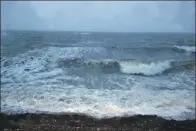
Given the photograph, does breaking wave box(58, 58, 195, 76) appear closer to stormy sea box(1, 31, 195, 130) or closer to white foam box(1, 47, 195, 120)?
stormy sea box(1, 31, 195, 130)

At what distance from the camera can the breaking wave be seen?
20438 mm

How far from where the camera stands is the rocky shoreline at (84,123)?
8.74m

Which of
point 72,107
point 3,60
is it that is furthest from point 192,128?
point 3,60

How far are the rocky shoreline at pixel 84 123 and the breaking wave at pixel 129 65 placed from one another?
10223 millimetres

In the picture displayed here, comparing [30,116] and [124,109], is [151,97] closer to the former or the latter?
[124,109]

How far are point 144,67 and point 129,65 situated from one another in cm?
123

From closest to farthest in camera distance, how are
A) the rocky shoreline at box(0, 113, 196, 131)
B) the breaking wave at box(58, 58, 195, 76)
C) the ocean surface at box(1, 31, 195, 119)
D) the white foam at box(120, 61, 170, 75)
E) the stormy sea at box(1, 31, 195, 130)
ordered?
the rocky shoreline at box(0, 113, 196, 131), the stormy sea at box(1, 31, 195, 130), the ocean surface at box(1, 31, 195, 119), the white foam at box(120, 61, 170, 75), the breaking wave at box(58, 58, 195, 76)

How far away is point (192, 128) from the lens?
8992 millimetres

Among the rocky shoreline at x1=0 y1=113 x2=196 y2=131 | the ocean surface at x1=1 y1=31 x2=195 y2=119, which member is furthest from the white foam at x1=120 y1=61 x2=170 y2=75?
the rocky shoreline at x1=0 y1=113 x2=196 y2=131

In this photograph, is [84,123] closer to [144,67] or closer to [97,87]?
[97,87]

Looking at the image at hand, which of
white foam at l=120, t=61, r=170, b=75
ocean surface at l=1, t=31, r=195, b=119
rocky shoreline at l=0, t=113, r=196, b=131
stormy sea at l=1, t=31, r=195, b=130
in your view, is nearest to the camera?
rocky shoreline at l=0, t=113, r=196, b=131

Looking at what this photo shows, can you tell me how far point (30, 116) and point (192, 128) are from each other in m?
5.64

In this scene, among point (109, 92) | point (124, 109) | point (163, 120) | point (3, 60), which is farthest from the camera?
point (3, 60)

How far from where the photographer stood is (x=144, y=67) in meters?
21.5
